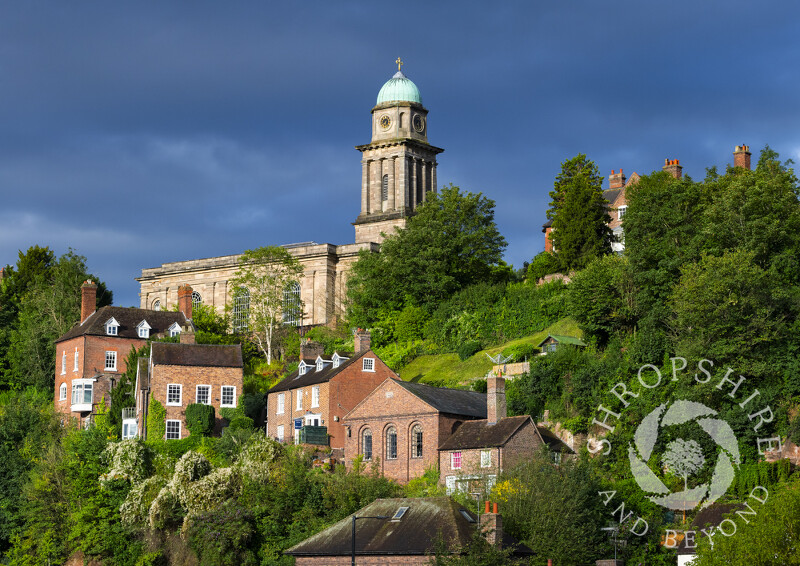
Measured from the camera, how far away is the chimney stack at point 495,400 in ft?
194

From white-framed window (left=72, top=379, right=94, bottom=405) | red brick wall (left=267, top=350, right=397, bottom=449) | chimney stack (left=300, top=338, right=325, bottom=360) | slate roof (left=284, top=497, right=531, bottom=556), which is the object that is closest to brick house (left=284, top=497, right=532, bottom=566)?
slate roof (left=284, top=497, right=531, bottom=556)

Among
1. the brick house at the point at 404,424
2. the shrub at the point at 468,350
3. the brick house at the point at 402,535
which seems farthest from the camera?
the shrub at the point at 468,350

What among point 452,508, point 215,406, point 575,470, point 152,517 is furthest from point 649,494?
point 215,406

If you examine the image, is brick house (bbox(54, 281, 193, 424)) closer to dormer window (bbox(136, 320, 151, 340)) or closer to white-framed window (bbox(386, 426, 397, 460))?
dormer window (bbox(136, 320, 151, 340))

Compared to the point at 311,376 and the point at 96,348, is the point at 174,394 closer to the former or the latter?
the point at 311,376

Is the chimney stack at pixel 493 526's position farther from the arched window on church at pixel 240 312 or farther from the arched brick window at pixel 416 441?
the arched window on church at pixel 240 312

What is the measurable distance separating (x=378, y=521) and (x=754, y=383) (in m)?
16.1

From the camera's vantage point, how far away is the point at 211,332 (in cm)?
8494

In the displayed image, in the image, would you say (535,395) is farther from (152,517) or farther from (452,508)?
(152,517)

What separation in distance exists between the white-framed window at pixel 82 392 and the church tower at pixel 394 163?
87.6 feet

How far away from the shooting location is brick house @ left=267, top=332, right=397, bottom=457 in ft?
218

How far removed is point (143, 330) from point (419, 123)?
2925 cm
